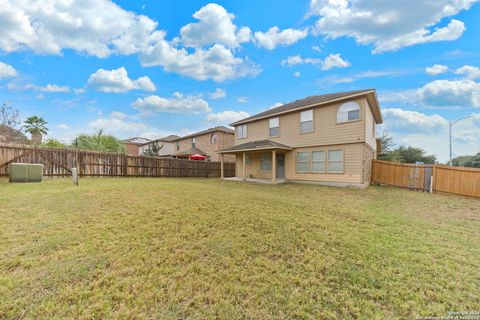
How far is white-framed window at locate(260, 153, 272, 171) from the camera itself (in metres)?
16.0

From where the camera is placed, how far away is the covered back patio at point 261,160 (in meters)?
14.3

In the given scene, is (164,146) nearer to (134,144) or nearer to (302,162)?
(134,144)

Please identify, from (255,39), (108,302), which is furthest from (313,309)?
(255,39)

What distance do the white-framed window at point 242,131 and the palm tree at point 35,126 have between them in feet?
68.8

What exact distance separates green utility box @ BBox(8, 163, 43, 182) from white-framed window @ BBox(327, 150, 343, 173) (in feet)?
48.8

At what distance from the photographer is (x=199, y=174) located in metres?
19.4

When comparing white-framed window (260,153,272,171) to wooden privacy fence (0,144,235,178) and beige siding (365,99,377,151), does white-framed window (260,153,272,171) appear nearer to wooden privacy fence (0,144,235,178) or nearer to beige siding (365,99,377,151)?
wooden privacy fence (0,144,235,178)

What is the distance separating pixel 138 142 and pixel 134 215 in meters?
41.3

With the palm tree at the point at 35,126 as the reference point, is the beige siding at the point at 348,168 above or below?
below

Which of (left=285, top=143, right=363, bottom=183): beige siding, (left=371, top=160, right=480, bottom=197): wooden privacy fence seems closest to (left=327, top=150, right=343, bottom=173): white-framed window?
(left=285, top=143, right=363, bottom=183): beige siding

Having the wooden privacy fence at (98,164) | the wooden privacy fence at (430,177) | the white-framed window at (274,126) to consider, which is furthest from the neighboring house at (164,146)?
the wooden privacy fence at (430,177)

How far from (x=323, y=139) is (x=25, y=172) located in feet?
49.4

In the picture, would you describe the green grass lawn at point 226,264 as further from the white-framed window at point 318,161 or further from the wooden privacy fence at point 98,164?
the white-framed window at point 318,161

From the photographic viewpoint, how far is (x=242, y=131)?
18.0m
